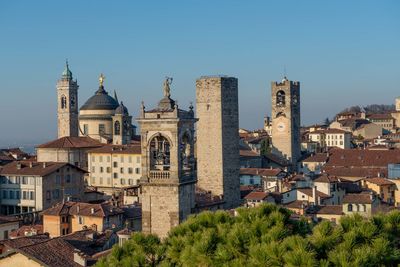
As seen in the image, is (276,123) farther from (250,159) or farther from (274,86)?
(250,159)

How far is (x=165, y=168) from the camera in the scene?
29625 mm

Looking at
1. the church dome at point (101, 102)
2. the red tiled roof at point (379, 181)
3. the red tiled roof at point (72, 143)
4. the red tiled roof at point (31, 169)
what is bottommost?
the red tiled roof at point (379, 181)

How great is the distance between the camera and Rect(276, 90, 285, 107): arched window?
284 feet

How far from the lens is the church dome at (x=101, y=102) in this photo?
82.5m

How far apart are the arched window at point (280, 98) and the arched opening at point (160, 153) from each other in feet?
188

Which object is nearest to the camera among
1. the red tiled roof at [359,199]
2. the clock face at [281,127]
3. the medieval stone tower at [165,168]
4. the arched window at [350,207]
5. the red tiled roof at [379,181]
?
the medieval stone tower at [165,168]

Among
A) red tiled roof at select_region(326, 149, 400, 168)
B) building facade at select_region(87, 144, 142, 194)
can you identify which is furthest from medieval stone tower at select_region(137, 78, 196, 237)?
red tiled roof at select_region(326, 149, 400, 168)

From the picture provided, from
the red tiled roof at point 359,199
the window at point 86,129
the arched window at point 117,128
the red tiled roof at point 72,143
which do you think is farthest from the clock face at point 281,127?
the red tiled roof at point 359,199

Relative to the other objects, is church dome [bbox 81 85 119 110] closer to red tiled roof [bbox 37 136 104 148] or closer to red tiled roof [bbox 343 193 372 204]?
red tiled roof [bbox 37 136 104 148]

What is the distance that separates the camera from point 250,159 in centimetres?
7769

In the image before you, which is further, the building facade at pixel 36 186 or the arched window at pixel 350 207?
the building facade at pixel 36 186

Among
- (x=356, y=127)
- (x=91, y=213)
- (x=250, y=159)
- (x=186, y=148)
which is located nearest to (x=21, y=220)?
(x=91, y=213)

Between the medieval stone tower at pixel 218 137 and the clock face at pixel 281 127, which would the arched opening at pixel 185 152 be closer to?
the medieval stone tower at pixel 218 137

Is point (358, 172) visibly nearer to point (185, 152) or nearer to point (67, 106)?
point (185, 152)
